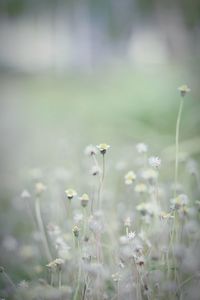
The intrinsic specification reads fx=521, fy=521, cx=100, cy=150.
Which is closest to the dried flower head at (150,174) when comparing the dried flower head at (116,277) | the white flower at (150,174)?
the white flower at (150,174)

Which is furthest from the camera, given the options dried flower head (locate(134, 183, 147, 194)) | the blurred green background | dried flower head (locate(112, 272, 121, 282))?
the blurred green background

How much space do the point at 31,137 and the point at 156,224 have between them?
0.75m

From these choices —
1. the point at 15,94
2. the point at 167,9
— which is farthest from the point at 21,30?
the point at 167,9

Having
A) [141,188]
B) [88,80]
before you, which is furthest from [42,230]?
[88,80]

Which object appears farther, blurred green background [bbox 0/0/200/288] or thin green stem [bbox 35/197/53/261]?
blurred green background [bbox 0/0/200/288]

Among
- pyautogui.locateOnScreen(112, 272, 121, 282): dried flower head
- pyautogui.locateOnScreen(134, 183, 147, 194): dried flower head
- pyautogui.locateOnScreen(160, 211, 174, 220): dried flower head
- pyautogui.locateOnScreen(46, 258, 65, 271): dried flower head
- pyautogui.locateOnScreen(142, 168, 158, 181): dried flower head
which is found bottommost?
pyautogui.locateOnScreen(112, 272, 121, 282): dried flower head

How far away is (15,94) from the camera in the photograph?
1904 millimetres

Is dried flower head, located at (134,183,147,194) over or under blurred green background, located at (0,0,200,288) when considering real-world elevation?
under

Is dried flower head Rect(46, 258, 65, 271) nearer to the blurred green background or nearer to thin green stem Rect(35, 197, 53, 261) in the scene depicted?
thin green stem Rect(35, 197, 53, 261)

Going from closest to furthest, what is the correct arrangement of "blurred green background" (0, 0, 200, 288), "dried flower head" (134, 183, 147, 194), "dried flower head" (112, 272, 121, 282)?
1. "dried flower head" (112, 272, 121, 282)
2. "dried flower head" (134, 183, 147, 194)
3. "blurred green background" (0, 0, 200, 288)

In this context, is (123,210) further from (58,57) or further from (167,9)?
(58,57)

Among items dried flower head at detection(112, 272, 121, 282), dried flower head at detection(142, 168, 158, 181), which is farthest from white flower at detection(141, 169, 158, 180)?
dried flower head at detection(112, 272, 121, 282)

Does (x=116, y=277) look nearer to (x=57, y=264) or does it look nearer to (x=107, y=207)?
(x=57, y=264)

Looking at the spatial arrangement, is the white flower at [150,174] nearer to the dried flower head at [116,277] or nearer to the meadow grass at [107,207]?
the meadow grass at [107,207]
